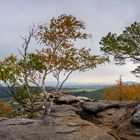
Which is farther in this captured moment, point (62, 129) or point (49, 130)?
point (62, 129)

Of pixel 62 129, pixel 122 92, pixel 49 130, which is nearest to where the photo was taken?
pixel 49 130

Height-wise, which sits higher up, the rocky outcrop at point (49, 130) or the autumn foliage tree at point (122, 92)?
the autumn foliage tree at point (122, 92)

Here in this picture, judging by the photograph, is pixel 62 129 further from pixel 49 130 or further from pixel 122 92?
pixel 122 92

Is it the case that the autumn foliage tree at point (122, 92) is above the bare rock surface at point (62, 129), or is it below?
above

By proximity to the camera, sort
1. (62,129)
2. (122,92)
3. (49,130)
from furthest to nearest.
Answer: (122,92), (62,129), (49,130)

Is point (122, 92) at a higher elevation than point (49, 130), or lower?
higher

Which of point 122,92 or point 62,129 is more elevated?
point 122,92

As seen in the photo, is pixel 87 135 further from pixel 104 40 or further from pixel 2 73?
pixel 104 40

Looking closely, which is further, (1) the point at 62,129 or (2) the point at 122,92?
(2) the point at 122,92

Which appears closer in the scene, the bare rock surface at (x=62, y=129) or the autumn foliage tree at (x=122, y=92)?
the bare rock surface at (x=62, y=129)

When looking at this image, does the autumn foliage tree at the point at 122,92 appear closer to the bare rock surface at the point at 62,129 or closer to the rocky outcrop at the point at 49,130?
the bare rock surface at the point at 62,129

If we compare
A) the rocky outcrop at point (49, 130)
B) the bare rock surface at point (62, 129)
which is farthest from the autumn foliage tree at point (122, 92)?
the rocky outcrop at point (49, 130)

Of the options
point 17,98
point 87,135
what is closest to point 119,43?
point 17,98

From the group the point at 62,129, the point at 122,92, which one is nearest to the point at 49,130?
the point at 62,129
